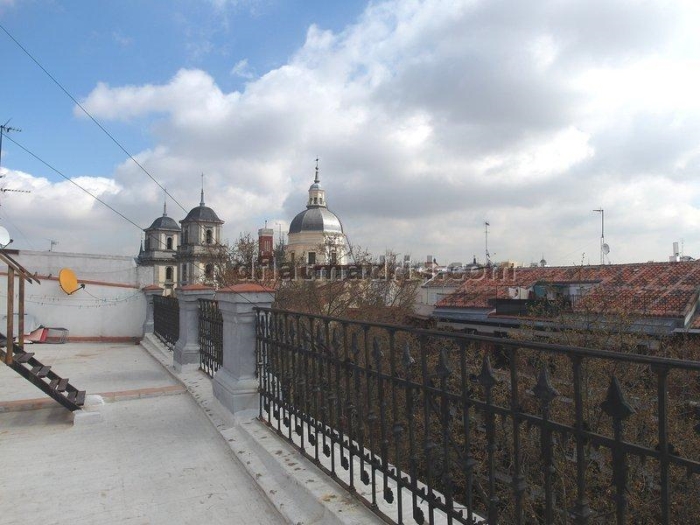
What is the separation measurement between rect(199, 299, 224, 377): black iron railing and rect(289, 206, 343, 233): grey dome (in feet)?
163

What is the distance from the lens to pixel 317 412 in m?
3.31

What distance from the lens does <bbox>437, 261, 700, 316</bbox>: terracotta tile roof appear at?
57.4 feet

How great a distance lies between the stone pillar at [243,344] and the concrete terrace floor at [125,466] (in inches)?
14.8

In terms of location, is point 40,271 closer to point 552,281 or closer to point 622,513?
point 622,513

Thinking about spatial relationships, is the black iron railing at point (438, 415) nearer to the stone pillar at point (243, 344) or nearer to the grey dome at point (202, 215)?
the stone pillar at point (243, 344)

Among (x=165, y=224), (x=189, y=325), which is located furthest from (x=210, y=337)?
(x=165, y=224)

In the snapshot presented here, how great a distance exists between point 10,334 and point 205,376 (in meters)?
2.47

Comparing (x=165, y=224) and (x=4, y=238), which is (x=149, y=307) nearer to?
(x=4, y=238)

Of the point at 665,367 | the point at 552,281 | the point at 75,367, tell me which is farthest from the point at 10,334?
the point at 552,281

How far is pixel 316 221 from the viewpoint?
57000 millimetres

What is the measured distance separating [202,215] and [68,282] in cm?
4813

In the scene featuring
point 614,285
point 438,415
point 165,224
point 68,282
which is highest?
point 165,224

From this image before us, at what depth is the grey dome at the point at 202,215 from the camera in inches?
2362

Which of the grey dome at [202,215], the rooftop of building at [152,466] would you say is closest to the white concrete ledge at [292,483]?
the rooftop of building at [152,466]
